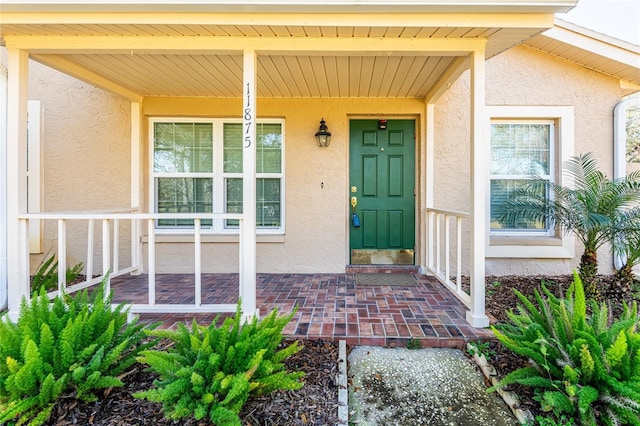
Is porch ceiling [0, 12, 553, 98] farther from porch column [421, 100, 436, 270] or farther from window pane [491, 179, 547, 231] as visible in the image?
window pane [491, 179, 547, 231]

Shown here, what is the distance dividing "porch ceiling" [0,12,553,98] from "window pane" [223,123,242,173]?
1.15 meters

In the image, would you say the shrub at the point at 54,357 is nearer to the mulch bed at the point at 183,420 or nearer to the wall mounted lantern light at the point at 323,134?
the mulch bed at the point at 183,420

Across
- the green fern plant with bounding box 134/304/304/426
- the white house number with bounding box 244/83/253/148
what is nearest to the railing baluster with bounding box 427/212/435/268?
the white house number with bounding box 244/83/253/148

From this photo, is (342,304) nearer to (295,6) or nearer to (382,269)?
(382,269)

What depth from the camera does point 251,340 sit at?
1820 mm

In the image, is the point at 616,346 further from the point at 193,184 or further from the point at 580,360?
the point at 193,184

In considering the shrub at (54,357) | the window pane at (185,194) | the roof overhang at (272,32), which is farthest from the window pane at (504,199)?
the shrub at (54,357)

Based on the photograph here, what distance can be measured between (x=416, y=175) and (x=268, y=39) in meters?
2.67

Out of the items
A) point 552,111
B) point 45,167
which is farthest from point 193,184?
point 552,111

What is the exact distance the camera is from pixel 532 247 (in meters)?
4.32

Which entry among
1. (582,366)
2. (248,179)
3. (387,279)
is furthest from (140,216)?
(582,366)

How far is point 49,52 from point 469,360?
13.8 ft

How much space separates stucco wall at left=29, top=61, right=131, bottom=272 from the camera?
4301mm

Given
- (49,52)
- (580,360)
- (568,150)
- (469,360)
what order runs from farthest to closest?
1. (568,150)
2. (49,52)
3. (469,360)
4. (580,360)
